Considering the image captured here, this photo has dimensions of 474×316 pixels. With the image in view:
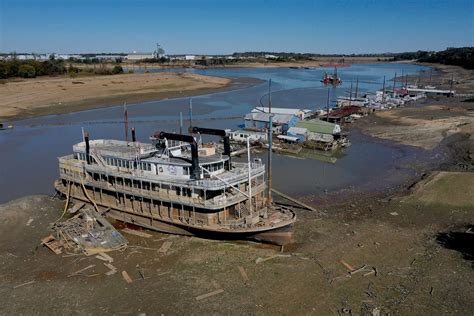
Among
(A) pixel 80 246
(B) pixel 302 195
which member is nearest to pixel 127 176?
(A) pixel 80 246

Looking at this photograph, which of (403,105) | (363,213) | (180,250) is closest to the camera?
(180,250)

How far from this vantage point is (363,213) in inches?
1337

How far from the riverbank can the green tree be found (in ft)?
24.0

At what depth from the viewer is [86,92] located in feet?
363

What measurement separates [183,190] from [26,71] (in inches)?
4932

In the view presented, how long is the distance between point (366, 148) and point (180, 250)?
39.9m

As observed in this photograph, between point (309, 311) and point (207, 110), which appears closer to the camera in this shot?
point (309, 311)

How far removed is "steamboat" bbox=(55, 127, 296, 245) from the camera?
28406 mm

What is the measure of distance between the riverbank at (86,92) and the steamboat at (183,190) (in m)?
55.7

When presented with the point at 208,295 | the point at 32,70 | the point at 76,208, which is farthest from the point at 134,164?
the point at 32,70

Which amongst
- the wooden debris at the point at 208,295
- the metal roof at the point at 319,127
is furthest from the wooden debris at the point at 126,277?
the metal roof at the point at 319,127

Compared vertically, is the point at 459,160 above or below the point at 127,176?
below

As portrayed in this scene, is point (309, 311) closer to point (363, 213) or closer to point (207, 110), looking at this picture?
point (363, 213)

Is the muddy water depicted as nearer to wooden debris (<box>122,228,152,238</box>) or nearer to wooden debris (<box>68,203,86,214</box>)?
wooden debris (<box>68,203,86,214</box>)
